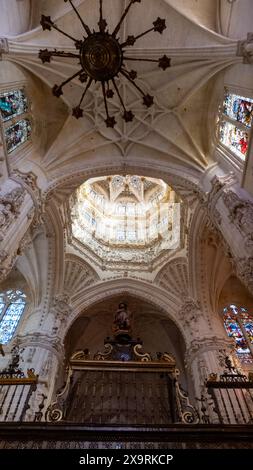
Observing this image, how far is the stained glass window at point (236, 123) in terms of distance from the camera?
10.2 m

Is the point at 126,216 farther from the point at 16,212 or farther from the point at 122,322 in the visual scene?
the point at 122,322

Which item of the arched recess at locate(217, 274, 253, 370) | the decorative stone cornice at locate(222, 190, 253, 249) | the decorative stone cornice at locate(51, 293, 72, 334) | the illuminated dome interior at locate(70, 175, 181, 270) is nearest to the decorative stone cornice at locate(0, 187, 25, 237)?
the decorative stone cornice at locate(51, 293, 72, 334)

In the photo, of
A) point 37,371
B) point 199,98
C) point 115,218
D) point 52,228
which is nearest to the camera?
point 37,371

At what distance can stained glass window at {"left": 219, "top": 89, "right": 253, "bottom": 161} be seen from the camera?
10172 mm

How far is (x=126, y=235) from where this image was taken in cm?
2016

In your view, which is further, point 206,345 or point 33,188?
point 206,345

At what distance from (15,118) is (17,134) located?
2.07 ft

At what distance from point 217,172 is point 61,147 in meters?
7.12

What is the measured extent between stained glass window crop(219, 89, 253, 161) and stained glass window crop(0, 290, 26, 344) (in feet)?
41.6

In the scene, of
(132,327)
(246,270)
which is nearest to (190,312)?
(132,327)

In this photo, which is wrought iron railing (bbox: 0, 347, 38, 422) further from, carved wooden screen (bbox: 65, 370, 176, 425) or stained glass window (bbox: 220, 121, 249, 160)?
stained glass window (bbox: 220, 121, 249, 160)

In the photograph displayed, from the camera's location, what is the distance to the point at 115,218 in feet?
70.2
